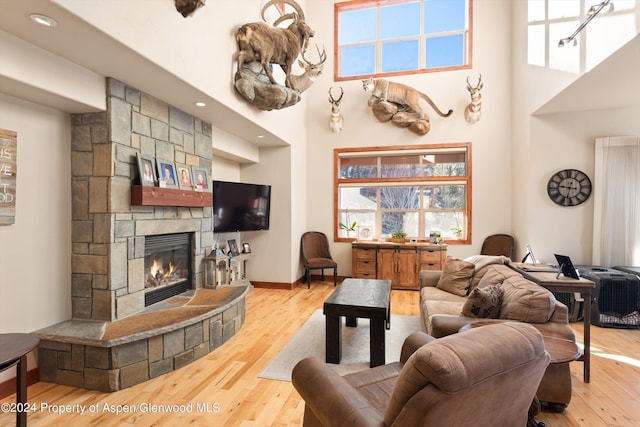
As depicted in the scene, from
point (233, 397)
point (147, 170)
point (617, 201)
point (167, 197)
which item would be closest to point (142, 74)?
point (147, 170)

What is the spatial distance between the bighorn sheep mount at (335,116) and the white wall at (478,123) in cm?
11

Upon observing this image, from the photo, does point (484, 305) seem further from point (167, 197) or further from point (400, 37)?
point (400, 37)

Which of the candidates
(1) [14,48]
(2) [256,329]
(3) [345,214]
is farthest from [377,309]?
(3) [345,214]

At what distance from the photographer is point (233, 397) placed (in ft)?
7.52

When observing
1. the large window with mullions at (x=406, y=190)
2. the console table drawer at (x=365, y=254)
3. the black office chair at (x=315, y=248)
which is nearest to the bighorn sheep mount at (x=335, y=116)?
the large window with mullions at (x=406, y=190)

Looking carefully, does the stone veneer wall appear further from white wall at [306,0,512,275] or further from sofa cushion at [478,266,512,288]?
white wall at [306,0,512,275]

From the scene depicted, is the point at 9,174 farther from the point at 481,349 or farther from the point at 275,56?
the point at 481,349

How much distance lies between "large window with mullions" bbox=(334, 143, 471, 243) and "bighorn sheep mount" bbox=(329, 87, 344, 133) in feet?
1.43

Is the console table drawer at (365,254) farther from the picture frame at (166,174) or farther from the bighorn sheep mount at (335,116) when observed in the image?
the picture frame at (166,174)

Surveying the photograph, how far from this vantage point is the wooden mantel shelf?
2.84 m

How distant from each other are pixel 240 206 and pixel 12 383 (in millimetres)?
3048

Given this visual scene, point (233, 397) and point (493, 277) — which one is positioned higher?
point (493, 277)

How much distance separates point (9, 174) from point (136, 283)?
1.26m

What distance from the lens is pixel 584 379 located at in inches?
98.0
